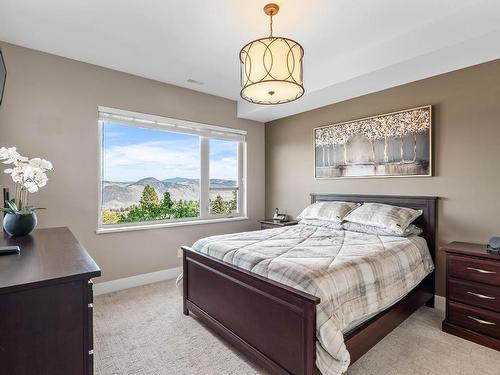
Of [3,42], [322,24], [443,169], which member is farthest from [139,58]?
[443,169]

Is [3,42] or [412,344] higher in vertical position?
[3,42]

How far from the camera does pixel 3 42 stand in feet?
8.98

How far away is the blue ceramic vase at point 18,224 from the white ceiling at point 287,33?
1.67m

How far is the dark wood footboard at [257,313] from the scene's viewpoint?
5.26 feet

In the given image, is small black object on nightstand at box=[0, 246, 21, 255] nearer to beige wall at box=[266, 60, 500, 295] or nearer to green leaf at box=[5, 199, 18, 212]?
green leaf at box=[5, 199, 18, 212]

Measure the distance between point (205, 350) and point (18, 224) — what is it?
1636 mm

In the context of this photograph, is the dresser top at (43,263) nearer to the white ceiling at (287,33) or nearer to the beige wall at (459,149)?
the white ceiling at (287,33)

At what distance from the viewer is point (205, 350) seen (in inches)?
85.8

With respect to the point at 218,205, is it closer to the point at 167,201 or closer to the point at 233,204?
the point at 233,204

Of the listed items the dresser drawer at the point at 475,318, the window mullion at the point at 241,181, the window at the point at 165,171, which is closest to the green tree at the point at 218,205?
the window at the point at 165,171

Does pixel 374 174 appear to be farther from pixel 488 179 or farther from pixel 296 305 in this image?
pixel 296 305

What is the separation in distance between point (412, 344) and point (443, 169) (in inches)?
70.0

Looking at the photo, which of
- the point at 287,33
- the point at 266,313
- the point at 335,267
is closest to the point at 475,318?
the point at 335,267

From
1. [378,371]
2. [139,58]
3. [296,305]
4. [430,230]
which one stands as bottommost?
[378,371]
